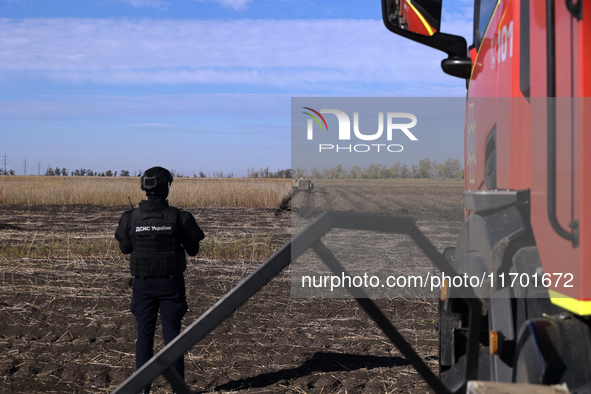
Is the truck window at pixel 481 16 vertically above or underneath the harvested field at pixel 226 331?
above

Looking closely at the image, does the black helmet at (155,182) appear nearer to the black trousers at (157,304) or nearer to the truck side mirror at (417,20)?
the black trousers at (157,304)

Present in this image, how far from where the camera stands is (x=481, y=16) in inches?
107

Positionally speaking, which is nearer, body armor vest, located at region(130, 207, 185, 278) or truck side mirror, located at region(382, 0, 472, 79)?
truck side mirror, located at region(382, 0, 472, 79)

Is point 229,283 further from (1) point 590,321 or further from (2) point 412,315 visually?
(1) point 590,321

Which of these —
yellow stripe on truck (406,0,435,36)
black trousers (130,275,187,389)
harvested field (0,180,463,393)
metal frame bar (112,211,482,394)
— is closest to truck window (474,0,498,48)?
yellow stripe on truck (406,0,435,36)

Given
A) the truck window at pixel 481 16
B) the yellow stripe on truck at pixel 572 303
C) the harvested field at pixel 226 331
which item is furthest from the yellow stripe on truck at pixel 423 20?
the yellow stripe on truck at pixel 572 303

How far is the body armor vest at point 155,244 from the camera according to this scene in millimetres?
3580

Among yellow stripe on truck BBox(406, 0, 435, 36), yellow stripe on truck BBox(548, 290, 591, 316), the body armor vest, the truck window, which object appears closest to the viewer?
yellow stripe on truck BBox(548, 290, 591, 316)

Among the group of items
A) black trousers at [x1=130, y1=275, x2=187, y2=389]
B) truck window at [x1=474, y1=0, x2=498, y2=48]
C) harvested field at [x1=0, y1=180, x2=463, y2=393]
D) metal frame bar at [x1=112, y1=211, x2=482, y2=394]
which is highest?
truck window at [x1=474, y1=0, x2=498, y2=48]

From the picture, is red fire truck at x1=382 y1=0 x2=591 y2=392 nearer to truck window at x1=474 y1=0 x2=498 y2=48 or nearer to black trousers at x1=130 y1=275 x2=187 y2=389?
truck window at x1=474 y1=0 x2=498 y2=48

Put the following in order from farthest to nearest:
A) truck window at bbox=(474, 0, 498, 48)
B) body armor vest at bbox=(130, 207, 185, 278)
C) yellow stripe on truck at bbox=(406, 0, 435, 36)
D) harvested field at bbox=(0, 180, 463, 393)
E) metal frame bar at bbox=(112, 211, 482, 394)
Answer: harvested field at bbox=(0, 180, 463, 393) < body armor vest at bbox=(130, 207, 185, 278) < truck window at bbox=(474, 0, 498, 48) < yellow stripe on truck at bbox=(406, 0, 435, 36) < metal frame bar at bbox=(112, 211, 482, 394)

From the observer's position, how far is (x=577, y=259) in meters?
1.21

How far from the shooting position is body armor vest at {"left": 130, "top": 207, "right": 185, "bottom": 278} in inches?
141

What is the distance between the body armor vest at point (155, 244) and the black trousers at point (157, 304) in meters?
0.07
